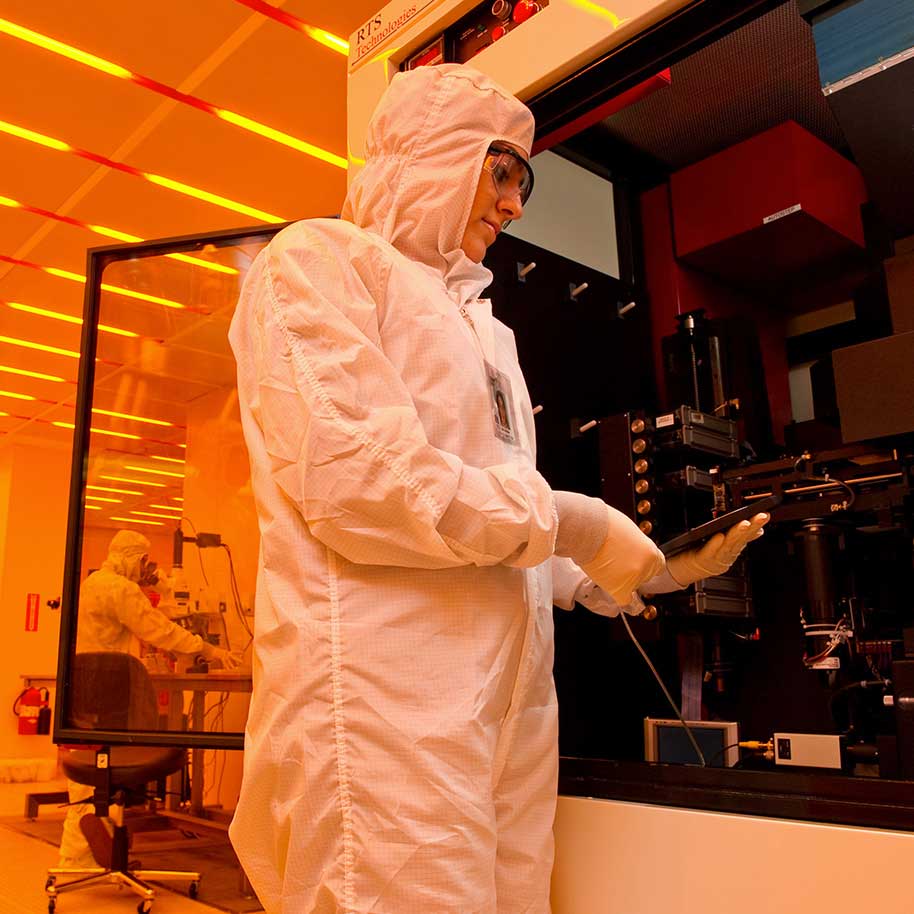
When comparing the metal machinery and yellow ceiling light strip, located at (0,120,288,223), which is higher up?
yellow ceiling light strip, located at (0,120,288,223)

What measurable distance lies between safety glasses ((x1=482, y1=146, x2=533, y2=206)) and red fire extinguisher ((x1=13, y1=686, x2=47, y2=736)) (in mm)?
8019

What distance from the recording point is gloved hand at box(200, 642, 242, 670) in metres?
2.40

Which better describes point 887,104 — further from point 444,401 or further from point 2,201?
point 2,201

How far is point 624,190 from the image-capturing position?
242 centimetres

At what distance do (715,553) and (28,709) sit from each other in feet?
27.0

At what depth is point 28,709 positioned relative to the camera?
8.11 m

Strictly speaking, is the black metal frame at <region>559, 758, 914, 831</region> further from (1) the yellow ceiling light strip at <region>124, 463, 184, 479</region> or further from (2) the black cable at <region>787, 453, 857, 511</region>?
(1) the yellow ceiling light strip at <region>124, 463, 184, 479</region>

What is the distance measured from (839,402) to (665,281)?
940 millimetres


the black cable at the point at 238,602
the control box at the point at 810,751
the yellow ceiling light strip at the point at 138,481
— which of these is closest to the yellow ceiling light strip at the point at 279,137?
the yellow ceiling light strip at the point at 138,481

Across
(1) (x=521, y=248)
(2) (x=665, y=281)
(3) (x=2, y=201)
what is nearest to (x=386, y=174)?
(1) (x=521, y=248)

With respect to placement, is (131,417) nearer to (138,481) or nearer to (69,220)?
(138,481)

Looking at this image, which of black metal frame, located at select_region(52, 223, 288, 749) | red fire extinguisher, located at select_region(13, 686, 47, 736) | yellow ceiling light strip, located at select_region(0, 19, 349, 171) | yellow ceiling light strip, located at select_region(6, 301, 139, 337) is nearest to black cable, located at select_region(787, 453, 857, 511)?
black metal frame, located at select_region(52, 223, 288, 749)

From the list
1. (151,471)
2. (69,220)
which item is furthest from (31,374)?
(151,471)

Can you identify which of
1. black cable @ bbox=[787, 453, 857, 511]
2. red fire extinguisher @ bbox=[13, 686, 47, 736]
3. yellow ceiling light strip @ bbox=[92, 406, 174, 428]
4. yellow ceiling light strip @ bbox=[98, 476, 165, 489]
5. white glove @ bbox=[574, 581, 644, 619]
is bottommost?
red fire extinguisher @ bbox=[13, 686, 47, 736]
